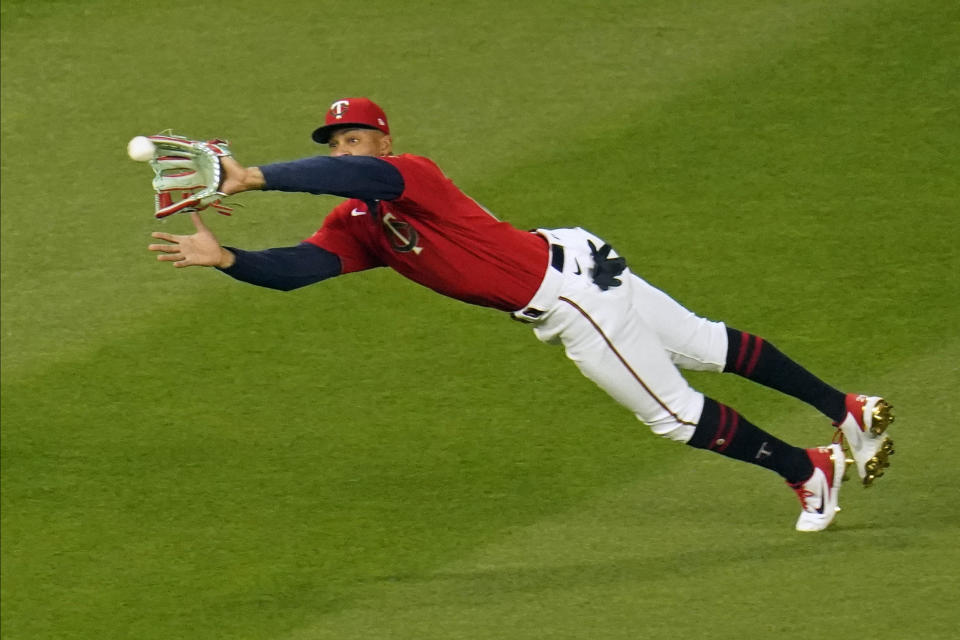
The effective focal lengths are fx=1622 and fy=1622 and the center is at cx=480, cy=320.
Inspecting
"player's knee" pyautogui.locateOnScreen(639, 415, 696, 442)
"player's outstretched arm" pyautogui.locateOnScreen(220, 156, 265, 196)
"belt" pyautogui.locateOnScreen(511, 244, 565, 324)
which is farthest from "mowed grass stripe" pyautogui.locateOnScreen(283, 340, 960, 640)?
"player's outstretched arm" pyautogui.locateOnScreen(220, 156, 265, 196)

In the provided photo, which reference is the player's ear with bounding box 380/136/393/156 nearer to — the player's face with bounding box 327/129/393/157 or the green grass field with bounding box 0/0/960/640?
the player's face with bounding box 327/129/393/157

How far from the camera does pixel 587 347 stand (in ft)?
17.1

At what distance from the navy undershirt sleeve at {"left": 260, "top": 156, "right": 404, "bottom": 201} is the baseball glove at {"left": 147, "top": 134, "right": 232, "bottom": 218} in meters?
0.14

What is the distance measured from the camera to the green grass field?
17.9ft

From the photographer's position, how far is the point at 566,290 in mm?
5195

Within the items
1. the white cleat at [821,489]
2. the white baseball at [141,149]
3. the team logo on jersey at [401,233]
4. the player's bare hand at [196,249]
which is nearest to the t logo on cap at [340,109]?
the team logo on jersey at [401,233]

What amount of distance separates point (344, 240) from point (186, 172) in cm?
102

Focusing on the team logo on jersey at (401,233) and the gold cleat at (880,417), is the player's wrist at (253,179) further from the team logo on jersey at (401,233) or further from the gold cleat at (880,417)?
the gold cleat at (880,417)

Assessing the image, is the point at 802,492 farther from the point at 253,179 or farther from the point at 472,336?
the point at 253,179

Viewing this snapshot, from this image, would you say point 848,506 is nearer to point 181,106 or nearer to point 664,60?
point 664,60

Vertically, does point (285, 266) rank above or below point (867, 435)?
above

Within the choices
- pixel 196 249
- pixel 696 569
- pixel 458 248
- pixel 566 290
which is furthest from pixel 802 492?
pixel 196 249

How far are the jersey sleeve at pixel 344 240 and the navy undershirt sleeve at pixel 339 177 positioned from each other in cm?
52

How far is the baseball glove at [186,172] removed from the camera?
4.39 meters
